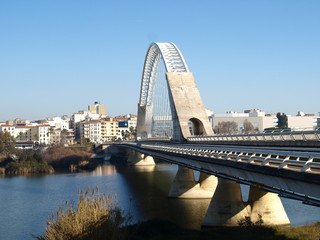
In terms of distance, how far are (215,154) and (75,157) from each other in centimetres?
8136

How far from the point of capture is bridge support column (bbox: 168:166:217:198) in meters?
45.3

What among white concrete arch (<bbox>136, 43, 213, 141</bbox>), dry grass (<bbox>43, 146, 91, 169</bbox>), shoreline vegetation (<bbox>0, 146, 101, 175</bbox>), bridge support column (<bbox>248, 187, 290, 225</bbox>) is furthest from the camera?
dry grass (<bbox>43, 146, 91, 169</bbox>)

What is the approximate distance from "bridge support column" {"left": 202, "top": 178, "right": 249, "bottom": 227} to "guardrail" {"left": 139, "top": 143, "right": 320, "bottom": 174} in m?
2.37

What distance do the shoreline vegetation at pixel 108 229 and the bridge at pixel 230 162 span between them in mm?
2091

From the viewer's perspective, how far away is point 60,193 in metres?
52.0

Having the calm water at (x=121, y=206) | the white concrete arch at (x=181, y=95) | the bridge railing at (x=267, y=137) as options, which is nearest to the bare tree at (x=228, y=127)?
the white concrete arch at (x=181, y=95)

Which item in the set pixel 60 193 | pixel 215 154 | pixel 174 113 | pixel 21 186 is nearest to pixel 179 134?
pixel 174 113

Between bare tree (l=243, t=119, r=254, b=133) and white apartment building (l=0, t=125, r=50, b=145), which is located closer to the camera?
bare tree (l=243, t=119, r=254, b=133)

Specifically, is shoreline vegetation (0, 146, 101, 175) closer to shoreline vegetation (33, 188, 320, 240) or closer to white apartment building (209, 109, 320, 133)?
shoreline vegetation (33, 188, 320, 240)

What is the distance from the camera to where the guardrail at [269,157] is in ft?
55.1

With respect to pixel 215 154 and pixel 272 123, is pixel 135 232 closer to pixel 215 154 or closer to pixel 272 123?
pixel 215 154

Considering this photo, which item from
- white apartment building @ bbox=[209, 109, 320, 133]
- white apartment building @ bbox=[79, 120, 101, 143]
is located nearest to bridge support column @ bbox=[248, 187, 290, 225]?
white apartment building @ bbox=[209, 109, 320, 133]

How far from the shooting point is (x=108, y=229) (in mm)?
20828

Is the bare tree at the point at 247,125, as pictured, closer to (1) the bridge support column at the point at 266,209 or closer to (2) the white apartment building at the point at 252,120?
(2) the white apartment building at the point at 252,120
